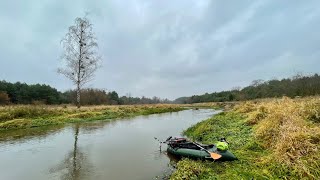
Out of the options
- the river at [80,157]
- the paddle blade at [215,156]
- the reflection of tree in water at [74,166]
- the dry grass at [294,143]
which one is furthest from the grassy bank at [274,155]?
the reflection of tree in water at [74,166]

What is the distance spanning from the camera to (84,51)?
3250 centimetres

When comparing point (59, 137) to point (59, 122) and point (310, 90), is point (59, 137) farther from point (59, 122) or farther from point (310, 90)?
point (310, 90)

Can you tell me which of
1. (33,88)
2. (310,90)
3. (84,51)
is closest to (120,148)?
(84,51)

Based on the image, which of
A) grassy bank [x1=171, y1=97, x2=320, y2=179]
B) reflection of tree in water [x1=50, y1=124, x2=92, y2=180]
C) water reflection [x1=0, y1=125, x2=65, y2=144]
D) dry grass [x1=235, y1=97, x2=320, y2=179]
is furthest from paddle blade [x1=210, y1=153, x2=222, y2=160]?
water reflection [x1=0, y1=125, x2=65, y2=144]

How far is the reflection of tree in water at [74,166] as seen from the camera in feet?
29.1

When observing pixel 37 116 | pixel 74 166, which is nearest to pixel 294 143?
pixel 74 166

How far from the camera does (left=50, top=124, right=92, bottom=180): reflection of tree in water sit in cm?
887

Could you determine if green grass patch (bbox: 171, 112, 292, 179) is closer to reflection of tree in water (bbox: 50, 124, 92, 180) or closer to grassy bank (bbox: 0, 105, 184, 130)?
reflection of tree in water (bbox: 50, 124, 92, 180)

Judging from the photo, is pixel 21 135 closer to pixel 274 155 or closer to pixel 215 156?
pixel 215 156

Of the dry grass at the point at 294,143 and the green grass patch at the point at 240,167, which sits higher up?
the dry grass at the point at 294,143

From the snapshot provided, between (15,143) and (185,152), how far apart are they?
9.90m

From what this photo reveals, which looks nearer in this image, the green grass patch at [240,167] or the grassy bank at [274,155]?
the grassy bank at [274,155]

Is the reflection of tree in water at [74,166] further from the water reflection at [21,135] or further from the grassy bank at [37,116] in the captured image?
the grassy bank at [37,116]

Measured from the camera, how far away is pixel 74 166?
996cm
